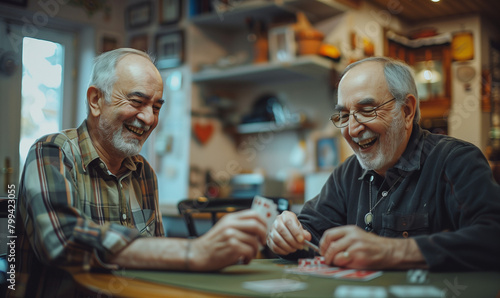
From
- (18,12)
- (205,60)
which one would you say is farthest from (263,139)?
(18,12)

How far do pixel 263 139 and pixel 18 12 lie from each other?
98.6 inches

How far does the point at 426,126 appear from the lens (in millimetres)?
5023

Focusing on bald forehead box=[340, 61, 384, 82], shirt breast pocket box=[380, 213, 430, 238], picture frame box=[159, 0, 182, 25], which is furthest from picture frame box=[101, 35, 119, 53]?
shirt breast pocket box=[380, 213, 430, 238]

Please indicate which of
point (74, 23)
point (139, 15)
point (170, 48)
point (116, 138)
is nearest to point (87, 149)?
point (116, 138)

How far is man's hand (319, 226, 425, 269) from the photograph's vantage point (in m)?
1.09

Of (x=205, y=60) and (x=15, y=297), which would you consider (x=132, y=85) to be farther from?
(x=205, y=60)

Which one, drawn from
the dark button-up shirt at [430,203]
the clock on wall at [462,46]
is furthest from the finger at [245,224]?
the clock on wall at [462,46]

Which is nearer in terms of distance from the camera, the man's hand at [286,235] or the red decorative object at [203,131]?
the man's hand at [286,235]

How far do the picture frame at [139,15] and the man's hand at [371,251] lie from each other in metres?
3.81

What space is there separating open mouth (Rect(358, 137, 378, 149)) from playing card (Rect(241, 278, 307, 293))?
695mm

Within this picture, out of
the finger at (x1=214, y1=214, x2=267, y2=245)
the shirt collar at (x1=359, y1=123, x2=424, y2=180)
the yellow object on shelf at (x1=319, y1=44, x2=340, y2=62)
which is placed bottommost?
the finger at (x1=214, y1=214, x2=267, y2=245)

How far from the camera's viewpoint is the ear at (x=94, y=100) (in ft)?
5.08

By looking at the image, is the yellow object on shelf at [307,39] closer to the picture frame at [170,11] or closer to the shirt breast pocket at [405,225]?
the picture frame at [170,11]

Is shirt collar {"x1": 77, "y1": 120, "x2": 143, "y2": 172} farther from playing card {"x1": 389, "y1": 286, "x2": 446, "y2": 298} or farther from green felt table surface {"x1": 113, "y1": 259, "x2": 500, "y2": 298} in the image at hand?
playing card {"x1": 389, "y1": 286, "x2": 446, "y2": 298}
